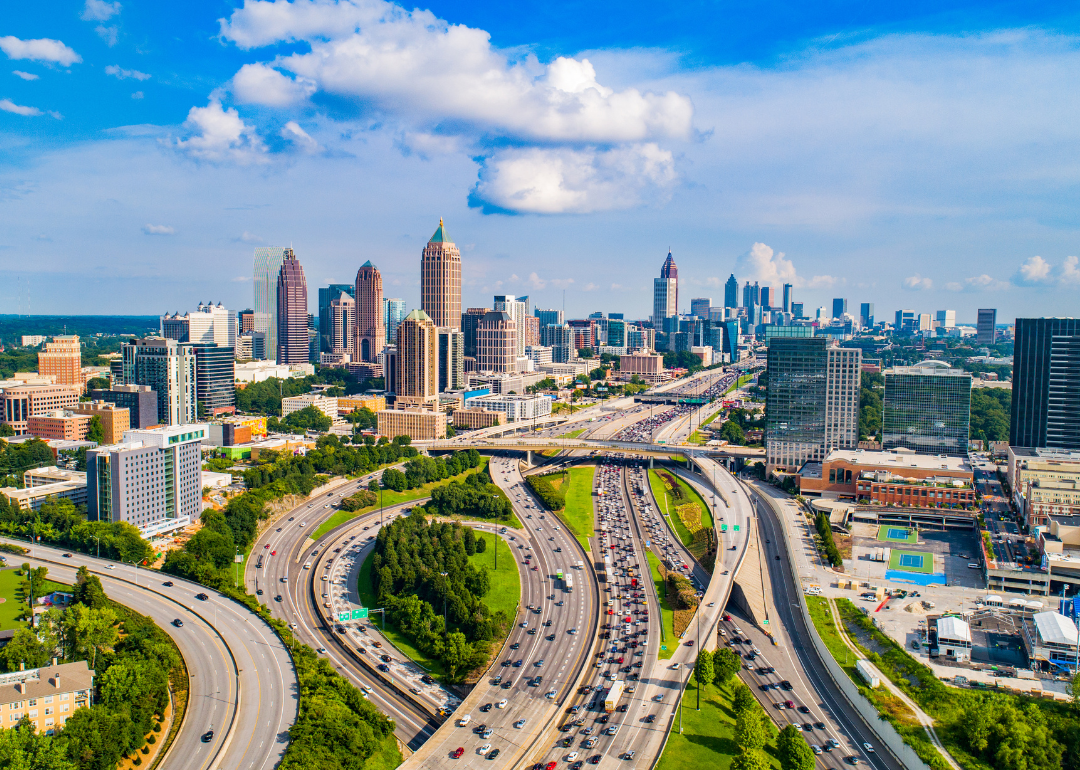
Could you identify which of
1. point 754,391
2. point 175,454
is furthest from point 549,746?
point 754,391

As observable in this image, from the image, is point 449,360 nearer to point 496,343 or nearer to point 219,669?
point 496,343

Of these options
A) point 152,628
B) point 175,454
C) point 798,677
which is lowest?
point 798,677

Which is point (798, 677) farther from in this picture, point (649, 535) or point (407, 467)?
point (407, 467)

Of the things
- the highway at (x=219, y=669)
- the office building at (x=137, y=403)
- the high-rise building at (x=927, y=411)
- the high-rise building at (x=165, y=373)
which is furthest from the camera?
the high-rise building at (x=165, y=373)

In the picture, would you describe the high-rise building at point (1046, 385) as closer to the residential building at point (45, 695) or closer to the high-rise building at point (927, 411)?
the high-rise building at point (927, 411)

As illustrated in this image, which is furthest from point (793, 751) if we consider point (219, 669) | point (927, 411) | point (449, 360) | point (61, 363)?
point (61, 363)

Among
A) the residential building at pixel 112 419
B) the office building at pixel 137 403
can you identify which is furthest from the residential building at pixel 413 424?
the residential building at pixel 112 419

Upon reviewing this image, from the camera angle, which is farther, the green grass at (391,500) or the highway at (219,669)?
the green grass at (391,500)
